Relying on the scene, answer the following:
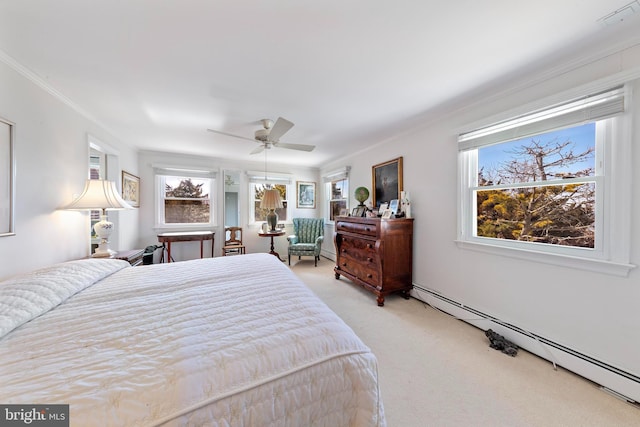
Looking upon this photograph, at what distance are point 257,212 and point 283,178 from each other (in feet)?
3.29

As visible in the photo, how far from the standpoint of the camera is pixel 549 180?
6.12ft

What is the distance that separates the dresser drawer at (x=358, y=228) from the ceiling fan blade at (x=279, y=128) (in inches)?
62.5

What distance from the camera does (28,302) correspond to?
40.7 inches

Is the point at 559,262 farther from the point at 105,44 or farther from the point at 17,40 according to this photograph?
the point at 17,40

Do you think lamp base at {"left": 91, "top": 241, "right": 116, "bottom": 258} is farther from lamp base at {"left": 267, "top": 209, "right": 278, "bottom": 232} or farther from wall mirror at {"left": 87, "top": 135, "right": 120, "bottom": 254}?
lamp base at {"left": 267, "top": 209, "right": 278, "bottom": 232}

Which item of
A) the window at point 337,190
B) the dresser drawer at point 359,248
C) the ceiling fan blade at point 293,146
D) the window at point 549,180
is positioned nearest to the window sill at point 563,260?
the window at point 549,180

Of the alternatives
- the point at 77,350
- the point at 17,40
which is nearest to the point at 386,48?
the point at 77,350

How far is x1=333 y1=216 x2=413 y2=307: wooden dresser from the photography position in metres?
2.82

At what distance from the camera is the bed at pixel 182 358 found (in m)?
0.62

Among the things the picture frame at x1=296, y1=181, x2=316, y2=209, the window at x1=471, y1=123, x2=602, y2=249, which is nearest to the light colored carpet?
the window at x1=471, y1=123, x2=602, y2=249

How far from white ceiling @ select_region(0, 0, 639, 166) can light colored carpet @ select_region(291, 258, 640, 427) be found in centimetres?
234

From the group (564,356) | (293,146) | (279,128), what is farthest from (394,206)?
(564,356)

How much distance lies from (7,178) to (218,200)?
3132 millimetres

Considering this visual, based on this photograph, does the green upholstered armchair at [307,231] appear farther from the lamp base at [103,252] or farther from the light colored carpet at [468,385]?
the lamp base at [103,252]
